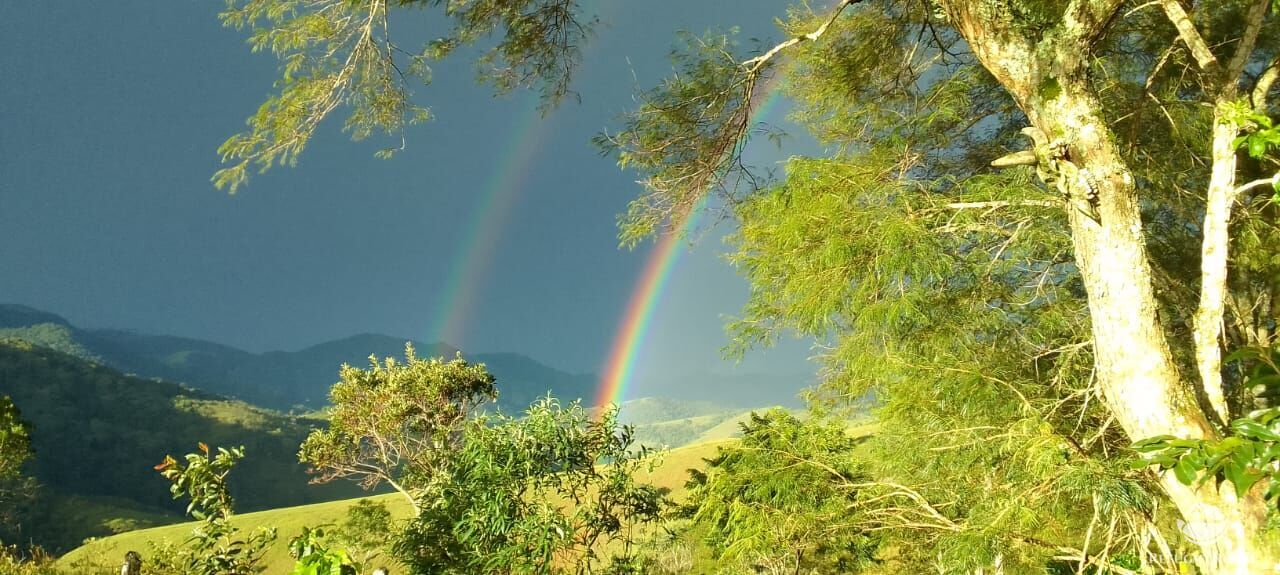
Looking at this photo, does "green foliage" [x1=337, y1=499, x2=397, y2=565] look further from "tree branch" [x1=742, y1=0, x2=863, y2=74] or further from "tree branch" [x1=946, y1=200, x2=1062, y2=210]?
"tree branch" [x1=946, y1=200, x2=1062, y2=210]

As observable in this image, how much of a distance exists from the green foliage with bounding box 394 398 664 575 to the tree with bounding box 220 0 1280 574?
56.9 inches

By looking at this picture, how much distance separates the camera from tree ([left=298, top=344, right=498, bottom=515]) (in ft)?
56.9

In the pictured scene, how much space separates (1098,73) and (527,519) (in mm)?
5165

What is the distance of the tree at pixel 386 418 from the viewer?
17344 mm

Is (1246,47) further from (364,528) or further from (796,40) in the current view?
(364,528)

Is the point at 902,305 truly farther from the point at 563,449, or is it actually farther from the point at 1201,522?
the point at 563,449

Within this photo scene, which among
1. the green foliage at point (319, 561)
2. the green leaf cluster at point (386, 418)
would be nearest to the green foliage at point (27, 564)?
the green leaf cluster at point (386, 418)

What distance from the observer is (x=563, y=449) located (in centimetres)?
448

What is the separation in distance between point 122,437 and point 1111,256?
95.4m

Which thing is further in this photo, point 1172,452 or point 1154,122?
point 1154,122

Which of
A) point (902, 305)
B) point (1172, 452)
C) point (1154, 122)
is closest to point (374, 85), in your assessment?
point (902, 305)

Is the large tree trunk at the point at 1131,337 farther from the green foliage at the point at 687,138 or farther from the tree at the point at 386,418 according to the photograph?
the tree at the point at 386,418

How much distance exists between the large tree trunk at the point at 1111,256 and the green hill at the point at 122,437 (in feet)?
234

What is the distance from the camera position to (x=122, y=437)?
7506 cm
